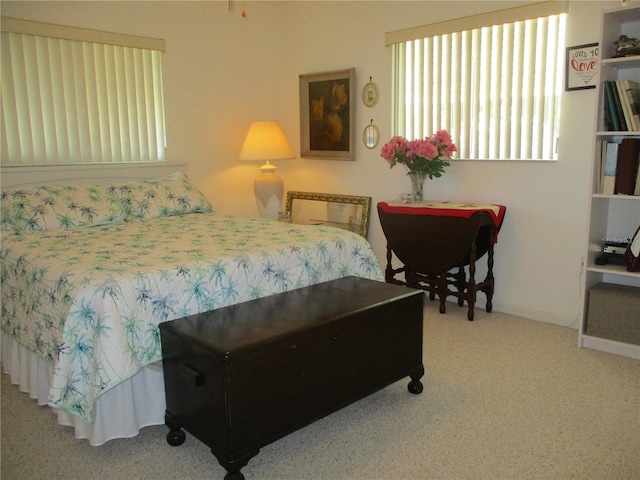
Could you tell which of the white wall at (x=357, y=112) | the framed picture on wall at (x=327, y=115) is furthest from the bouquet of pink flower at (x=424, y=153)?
the framed picture on wall at (x=327, y=115)

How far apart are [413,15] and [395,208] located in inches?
56.3

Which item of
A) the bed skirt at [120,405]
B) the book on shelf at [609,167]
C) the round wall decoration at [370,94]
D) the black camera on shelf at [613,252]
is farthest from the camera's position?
the round wall decoration at [370,94]

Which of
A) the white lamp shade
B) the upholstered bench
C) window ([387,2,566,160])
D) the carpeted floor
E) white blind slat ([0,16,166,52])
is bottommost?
the carpeted floor

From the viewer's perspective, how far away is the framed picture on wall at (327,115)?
4355mm

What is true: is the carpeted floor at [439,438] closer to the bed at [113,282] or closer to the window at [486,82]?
the bed at [113,282]

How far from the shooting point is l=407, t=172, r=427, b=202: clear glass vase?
148 inches

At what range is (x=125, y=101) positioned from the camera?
386cm

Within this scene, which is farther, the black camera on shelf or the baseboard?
the baseboard

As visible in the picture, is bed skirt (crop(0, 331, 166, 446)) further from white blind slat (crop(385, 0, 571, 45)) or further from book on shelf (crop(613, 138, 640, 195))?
white blind slat (crop(385, 0, 571, 45))

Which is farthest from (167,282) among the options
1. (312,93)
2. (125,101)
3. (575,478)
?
(312,93)

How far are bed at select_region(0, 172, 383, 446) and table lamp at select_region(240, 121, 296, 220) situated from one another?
120 centimetres

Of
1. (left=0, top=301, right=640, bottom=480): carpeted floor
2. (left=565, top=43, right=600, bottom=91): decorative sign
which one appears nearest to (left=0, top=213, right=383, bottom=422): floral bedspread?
(left=0, top=301, right=640, bottom=480): carpeted floor

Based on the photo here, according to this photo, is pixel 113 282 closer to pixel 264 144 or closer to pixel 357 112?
pixel 264 144

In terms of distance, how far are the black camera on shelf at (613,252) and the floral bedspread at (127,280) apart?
1.28m
